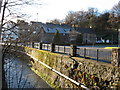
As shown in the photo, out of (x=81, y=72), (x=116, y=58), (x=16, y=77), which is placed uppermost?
(x=116, y=58)

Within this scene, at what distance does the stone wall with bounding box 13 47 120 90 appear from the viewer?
5625 millimetres

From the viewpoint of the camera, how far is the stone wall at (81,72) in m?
5.62

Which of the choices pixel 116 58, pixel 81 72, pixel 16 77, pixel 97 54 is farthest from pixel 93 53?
pixel 16 77

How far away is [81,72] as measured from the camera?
7328 millimetres

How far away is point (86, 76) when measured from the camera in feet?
22.7

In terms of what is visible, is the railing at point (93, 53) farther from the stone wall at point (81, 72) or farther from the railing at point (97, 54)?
the stone wall at point (81, 72)

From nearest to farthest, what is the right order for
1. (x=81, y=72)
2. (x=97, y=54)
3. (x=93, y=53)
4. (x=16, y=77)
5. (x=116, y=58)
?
(x=16, y=77), (x=116, y=58), (x=97, y=54), (x=81, y=72), (x=93, y=53)

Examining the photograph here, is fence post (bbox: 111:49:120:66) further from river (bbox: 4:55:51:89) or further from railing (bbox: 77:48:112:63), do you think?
river (bbox: 4:55:51:89)

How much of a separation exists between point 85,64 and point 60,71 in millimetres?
2684

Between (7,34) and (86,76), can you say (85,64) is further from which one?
(7,34)

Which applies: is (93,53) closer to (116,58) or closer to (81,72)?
(81,72)

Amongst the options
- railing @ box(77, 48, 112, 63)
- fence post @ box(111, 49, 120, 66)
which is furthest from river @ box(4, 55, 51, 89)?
fence post @ box(111, 49, 120, 66)

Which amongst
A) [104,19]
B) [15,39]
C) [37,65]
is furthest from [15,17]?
[104,19]

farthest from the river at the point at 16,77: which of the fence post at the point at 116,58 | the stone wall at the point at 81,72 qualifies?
the fence post at the point at 116,58
